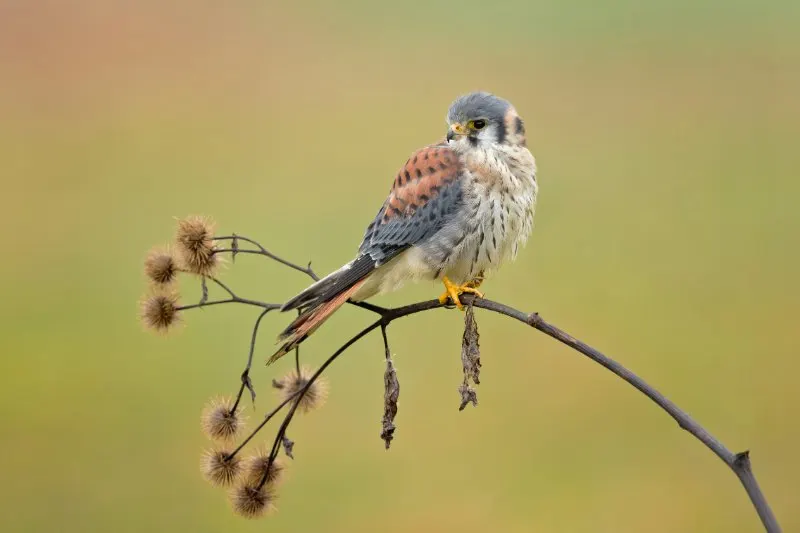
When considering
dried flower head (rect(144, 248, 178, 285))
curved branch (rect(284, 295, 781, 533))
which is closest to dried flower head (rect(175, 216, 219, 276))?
dried flower head (rect(144, 248, 178, 285))

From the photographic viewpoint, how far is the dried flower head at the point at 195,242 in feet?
4.66

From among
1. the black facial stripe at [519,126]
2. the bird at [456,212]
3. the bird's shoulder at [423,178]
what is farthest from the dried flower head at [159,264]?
the black facial stripe at [519,126]

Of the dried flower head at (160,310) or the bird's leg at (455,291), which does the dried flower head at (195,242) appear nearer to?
the dried flower head at (160,310)

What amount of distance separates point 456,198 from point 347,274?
12.5 inches

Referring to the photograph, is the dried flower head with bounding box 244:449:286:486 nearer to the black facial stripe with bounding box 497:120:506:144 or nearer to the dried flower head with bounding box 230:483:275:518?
the dried flower head with bounding box 230:483:275:518

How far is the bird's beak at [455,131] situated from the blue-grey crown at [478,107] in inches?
0.4

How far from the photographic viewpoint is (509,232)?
178cm

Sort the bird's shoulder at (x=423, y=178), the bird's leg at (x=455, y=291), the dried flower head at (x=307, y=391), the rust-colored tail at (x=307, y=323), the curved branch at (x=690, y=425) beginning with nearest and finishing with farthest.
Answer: the curved branch at (x=690, y=425)
the rust-colored tail at (x=307, y=323)
the dried flower head at (x=307, y=391)
the bird's leg at (x=455, y=291)
the bird's shoulder at (x=423, y=178)

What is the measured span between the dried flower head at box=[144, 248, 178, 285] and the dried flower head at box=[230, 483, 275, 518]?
39 cm

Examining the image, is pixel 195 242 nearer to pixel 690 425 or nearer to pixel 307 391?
pixel 307 391

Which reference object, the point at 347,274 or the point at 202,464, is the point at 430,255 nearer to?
the point at 347,274

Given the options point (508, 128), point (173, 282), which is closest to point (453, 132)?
point (508, 128)

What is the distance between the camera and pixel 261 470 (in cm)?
144

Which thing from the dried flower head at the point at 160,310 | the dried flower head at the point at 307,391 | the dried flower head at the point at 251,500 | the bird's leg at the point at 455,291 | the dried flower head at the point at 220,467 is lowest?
the dried flower head at the point at 251,500
